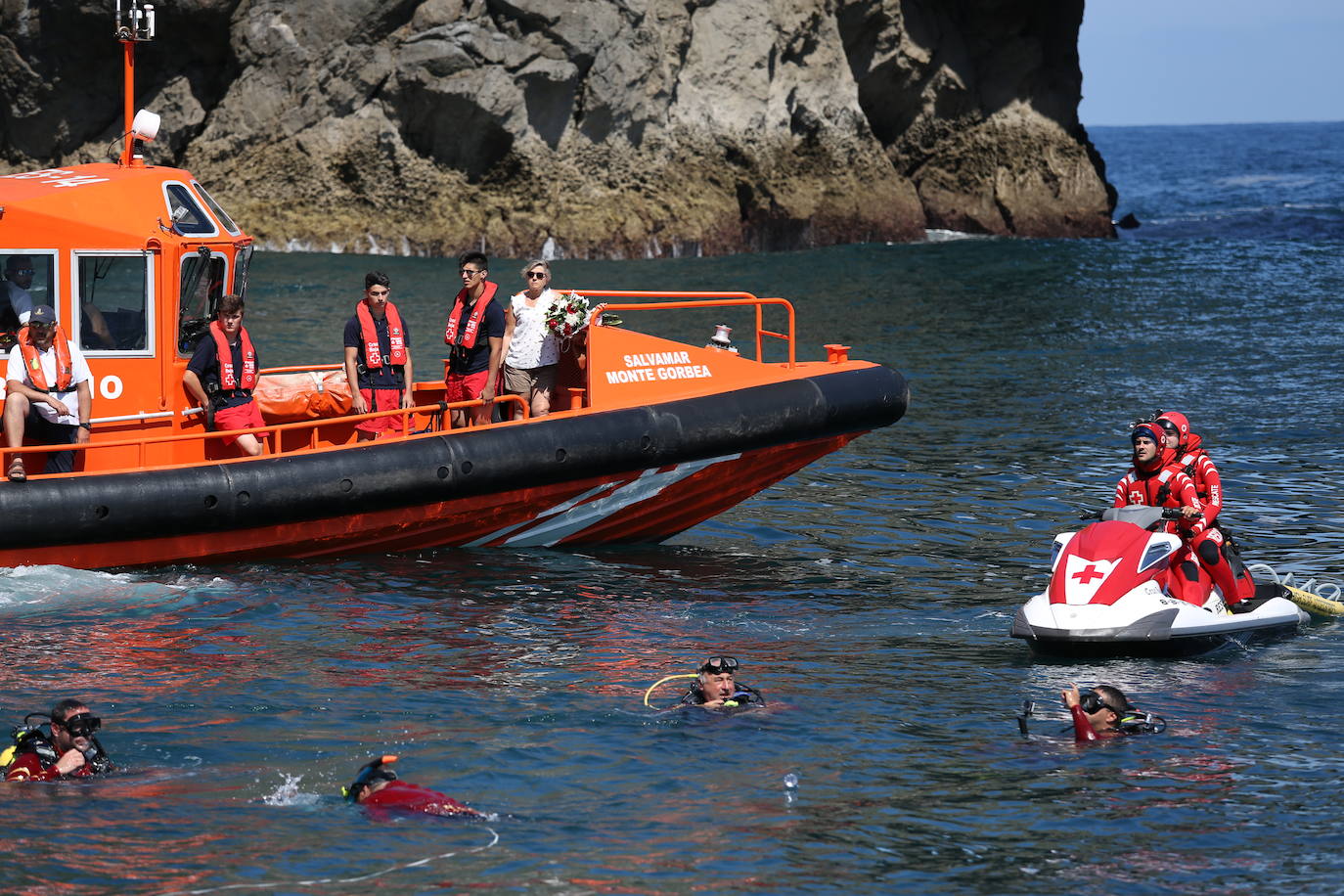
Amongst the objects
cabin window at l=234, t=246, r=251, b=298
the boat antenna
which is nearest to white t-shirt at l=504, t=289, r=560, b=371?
cabin window at l=234, t=246, r=251, b=298

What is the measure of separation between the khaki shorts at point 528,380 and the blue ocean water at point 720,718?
122 centimetres

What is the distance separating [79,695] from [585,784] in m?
2.90

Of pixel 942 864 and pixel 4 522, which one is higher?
pixel 4 522

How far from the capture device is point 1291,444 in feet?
53.5

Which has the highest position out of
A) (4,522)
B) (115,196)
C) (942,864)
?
(115,196)

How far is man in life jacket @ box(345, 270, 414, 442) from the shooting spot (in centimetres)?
1133

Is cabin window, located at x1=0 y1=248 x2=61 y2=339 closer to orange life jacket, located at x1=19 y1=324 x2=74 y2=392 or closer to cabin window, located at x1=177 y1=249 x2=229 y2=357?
orange life jacket, located at x1=19 y1=324 x2=74 y2=392

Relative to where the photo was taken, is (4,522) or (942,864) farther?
(4,522)

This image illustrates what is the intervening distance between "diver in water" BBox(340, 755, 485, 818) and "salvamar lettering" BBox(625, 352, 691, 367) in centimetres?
516

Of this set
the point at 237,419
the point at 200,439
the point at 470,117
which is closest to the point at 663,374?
the point at 237,419

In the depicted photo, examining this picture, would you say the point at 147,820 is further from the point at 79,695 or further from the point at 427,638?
the point at 427,638

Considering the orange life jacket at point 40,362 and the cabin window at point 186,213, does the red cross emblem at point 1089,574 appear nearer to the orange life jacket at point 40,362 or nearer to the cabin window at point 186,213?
the cabin window at point 186,213

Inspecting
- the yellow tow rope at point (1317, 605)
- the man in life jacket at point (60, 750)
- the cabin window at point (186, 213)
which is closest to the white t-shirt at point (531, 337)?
the cabin window at point (186, 213)

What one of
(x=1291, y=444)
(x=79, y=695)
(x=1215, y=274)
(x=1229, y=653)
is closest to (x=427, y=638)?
(x=79, y=695)
